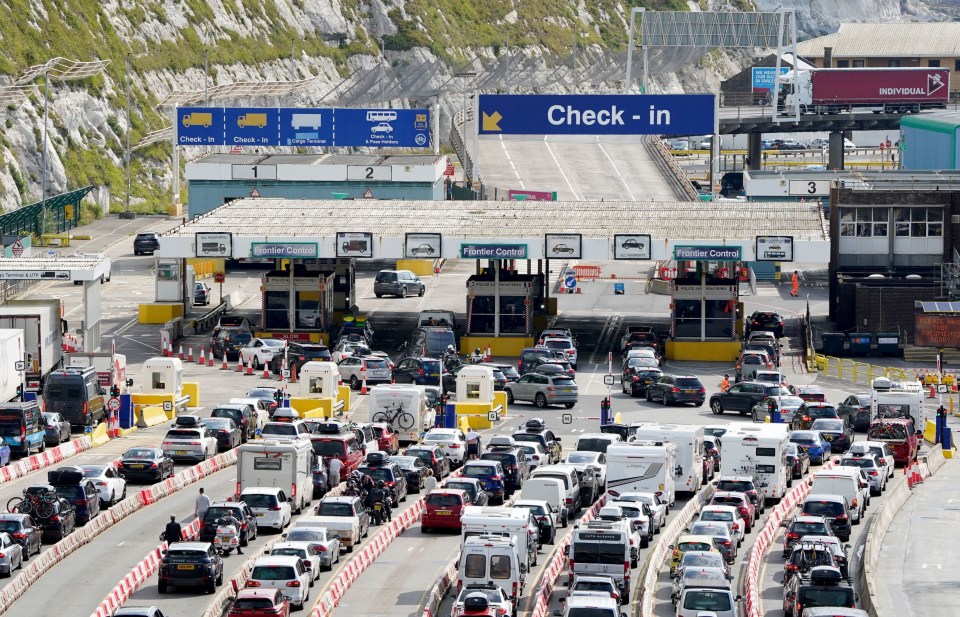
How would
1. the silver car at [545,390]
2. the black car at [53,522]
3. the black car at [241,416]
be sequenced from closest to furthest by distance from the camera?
the black car at [53,522] < the black car at [241,416] < the silver car at [545,390]

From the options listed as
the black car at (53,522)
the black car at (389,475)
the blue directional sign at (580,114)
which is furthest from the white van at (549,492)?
the blue directional sign at (580,114)

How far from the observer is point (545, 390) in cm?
7512

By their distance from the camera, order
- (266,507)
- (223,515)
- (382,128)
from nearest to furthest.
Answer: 1. (223,515)
2. (266,507)
3. (382,128)

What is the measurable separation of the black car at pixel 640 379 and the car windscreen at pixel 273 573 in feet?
116

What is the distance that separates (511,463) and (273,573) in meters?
15.5

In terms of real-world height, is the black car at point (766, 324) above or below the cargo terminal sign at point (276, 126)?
below

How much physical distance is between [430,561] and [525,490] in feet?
16.9

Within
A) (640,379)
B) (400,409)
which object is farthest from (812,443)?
(640,379)

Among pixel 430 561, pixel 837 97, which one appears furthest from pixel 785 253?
pixel 837 97

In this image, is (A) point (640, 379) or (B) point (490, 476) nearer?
(B) point (490, 476)

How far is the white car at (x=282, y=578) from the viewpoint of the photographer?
42.9 m

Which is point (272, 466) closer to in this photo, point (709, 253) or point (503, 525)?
point (503, 525)

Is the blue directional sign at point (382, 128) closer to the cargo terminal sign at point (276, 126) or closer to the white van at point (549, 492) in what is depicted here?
the cargo terminal sign at point (276, 126)

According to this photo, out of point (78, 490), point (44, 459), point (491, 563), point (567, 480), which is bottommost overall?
point (491, 563)
